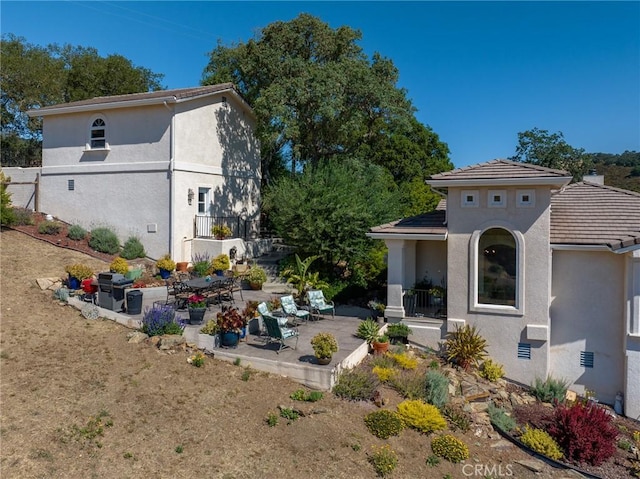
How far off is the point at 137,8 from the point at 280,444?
65.8 feet

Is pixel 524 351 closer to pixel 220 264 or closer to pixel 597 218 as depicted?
pixel 597 218

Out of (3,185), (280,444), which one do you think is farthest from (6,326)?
(3,185)

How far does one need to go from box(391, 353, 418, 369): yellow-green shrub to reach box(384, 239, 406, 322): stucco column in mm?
1780

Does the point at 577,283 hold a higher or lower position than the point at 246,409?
higher

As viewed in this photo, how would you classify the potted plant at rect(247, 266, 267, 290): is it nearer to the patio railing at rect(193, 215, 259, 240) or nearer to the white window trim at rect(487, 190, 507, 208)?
the patio railing at rect(193, 215, 259, 240)

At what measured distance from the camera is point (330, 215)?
1622 centimetres

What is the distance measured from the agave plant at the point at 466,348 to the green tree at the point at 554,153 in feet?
89.5

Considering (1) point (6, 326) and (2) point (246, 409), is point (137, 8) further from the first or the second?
(2) point (246, 409)

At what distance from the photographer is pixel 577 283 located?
38.3ft

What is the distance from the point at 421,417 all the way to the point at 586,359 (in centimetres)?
618

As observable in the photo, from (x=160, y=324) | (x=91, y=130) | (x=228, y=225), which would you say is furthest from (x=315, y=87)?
(x=160, y=324)

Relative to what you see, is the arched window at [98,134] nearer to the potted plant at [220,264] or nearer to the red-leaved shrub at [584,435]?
the potted plant at [220,264]

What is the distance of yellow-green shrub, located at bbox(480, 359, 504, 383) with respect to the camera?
11290 millimetres

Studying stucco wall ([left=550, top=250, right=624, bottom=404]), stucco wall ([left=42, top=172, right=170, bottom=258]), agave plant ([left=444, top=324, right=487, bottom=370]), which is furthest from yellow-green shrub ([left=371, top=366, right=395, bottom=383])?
stucco wall ([left=42, top=172, right=170, bottom=258])
